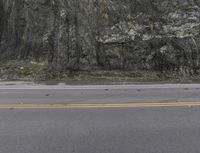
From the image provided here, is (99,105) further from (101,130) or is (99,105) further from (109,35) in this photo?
(109,35)

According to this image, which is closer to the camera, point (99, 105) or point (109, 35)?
point (99, 105)

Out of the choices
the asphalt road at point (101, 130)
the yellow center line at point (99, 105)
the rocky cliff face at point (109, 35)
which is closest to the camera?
the asphalt road at point (101, 130)

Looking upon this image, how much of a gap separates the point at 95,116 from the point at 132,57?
31.6 feet

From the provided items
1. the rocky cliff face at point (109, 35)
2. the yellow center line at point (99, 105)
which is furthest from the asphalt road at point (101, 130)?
the rocky cliff face at point (109, 35)

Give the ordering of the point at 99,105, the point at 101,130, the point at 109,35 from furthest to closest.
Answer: the point at 109,35, the point at 99,105, the point at 101,130

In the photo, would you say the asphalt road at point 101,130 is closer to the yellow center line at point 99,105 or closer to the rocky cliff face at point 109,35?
the yellow center line at point 99,105

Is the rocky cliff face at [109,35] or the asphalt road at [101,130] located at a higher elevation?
the rocky cliff face at [109,35]

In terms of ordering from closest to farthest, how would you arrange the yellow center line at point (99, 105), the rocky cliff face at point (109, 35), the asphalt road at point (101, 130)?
the asphalt road at point (101, 130)
the yellow center line at point (99, 105)
the rocky cliff face at point (109, 35)

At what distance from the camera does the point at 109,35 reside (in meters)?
16.3

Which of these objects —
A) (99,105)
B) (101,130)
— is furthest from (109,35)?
(101,130)

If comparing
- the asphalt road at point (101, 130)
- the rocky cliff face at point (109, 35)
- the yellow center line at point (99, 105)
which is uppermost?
the rocky cliff face at point (109, 35)

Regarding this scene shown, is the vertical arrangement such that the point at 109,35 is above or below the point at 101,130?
above

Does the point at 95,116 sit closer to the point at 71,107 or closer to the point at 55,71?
the point at 71,107

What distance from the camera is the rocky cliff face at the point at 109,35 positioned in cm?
1590
